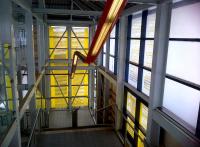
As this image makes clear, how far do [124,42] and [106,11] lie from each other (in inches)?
197

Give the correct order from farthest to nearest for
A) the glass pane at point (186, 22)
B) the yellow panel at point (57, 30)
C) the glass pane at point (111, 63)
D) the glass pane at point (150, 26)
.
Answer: the yellow panel at point (57, 30)
the glass pane at point (111, 63)
the glass pane at point (150, 26)
the glass pane at point (186, 22)

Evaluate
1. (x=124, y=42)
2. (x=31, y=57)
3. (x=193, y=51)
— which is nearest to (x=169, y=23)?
(x=193, y=51)

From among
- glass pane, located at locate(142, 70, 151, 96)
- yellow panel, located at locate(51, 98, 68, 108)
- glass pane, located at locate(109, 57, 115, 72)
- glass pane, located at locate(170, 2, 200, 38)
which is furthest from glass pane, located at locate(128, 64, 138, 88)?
yellow panel, located at locate(51, 98, 68, 108)

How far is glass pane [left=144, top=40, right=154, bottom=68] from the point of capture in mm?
5027

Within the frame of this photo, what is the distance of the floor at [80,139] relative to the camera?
19.8 feet

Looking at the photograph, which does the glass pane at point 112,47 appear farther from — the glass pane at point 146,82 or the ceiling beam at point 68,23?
the ceiling beam at point 68,23

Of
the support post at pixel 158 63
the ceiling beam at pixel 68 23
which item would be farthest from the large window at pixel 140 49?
the ceiling beam at pixel 68 23

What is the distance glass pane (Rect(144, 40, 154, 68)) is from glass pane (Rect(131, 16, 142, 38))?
0.62 meters

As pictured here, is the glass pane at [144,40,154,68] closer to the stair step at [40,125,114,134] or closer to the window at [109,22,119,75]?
the window at [109,22,119,75]

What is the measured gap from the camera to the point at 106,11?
1597 millimetres

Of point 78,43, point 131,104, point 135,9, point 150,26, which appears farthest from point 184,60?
point 78,43

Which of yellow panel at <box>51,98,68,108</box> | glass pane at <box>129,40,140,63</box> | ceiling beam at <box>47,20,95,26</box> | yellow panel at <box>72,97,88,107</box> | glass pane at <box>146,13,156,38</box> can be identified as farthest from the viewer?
yellow panel at <box>72,97,88,107</box>

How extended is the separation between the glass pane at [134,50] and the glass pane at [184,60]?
178cm

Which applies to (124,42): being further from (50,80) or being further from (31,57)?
(50,80)
